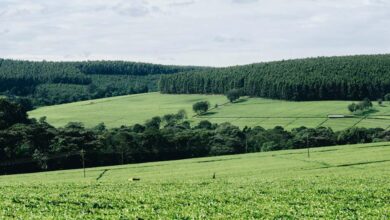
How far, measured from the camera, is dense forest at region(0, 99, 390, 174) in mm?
119875

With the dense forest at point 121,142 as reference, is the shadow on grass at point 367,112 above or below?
above

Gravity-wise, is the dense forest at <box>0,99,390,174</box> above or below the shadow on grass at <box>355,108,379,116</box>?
below

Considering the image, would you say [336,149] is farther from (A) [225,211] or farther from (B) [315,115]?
(B) [315,115]

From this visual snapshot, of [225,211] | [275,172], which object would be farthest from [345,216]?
[275,172]

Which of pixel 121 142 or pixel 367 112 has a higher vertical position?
pixel 367 112

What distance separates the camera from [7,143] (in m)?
120

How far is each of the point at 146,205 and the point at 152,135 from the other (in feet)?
340

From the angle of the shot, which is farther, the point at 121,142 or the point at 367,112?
the point at 367,112

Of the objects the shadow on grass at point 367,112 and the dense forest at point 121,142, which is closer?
the dense forest at point 121,142

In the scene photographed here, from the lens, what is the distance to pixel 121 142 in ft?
434

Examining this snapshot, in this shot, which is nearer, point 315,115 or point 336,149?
point 336,149

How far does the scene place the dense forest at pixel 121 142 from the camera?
119875 millimetres

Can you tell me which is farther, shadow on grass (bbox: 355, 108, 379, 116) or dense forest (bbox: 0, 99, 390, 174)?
shadow on grass (bbox: 355, 108, 379, 116)

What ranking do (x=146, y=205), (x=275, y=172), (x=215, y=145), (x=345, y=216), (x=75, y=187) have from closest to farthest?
(x=345, y=216) < (x=146, y=205) < (x=75, y=187) < (x=275, y=172) < (x=215, y=145)
